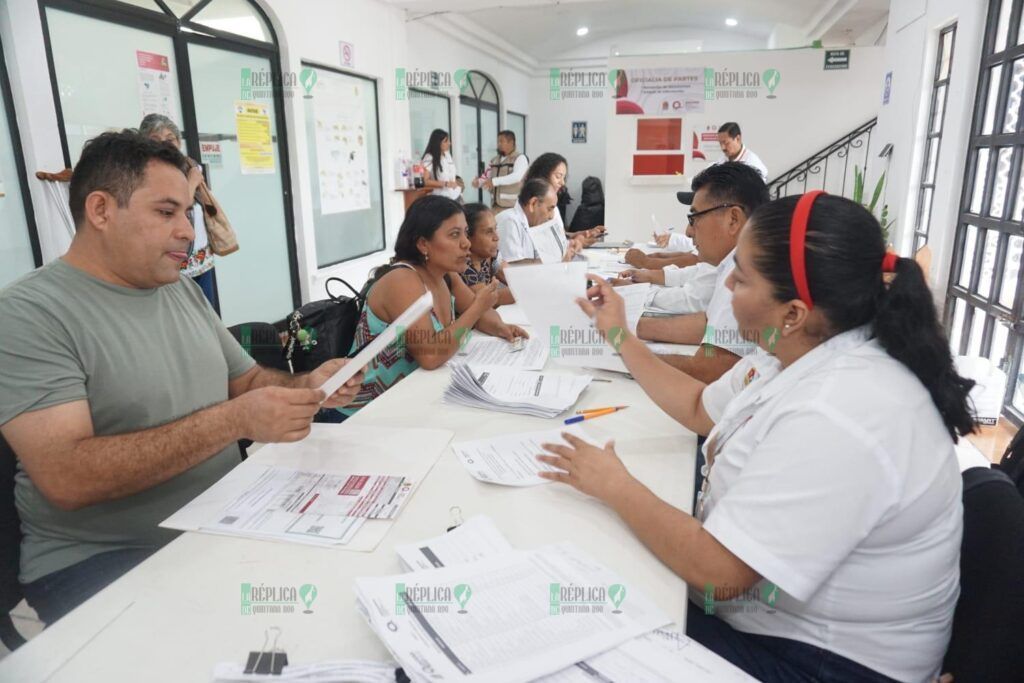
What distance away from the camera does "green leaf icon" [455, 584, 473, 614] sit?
32.5 inches

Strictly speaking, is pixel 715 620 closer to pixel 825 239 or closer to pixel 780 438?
pixel 780 438

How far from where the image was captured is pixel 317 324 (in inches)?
80.9

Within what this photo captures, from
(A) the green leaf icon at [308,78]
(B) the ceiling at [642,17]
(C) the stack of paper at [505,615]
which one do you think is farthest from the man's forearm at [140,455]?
(B) the ceiling at [642,17]

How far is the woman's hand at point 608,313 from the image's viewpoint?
1.57m

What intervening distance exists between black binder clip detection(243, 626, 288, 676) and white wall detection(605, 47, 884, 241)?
7241mm

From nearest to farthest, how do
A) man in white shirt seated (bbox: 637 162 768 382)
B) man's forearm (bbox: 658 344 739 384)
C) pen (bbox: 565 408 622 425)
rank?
pen (bbox: 565 408 622 425)
man's forearm (bbox: 658 344 739 384)
man in white shirt seated (bbox: 637 162 768 382)

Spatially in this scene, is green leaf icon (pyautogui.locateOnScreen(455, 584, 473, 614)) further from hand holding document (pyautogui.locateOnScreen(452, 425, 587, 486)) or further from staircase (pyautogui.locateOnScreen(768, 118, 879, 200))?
staircase (pyautogui.locateOnScreen(768, 118, 879, 200))

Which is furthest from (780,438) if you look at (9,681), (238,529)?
(9,681)

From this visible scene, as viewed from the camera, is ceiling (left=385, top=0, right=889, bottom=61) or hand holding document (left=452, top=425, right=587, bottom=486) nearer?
hand holding document (left=452, top=425, right=587, bottom=486)
